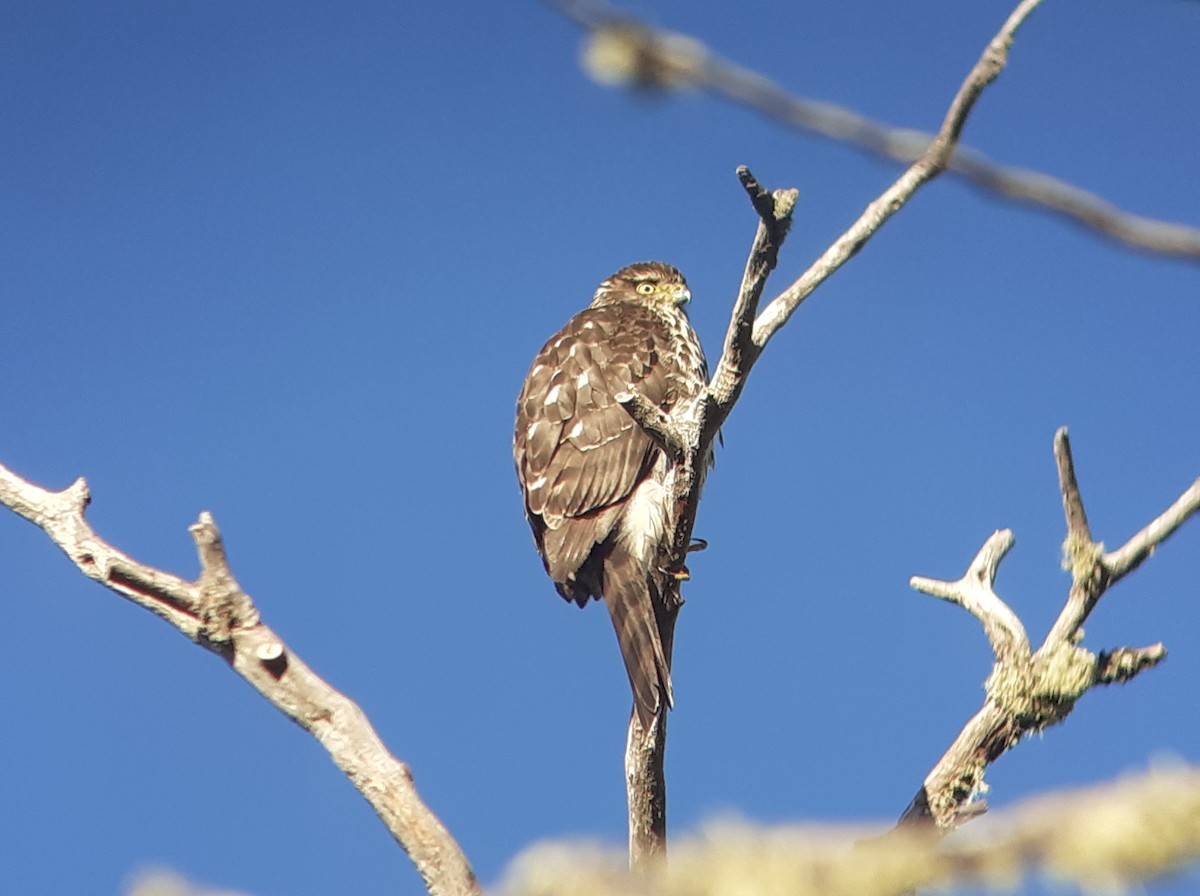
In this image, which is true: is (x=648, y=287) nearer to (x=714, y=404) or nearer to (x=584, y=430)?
(x=584, y=430)

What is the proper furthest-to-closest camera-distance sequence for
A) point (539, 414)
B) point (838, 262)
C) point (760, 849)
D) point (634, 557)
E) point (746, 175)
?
point (539, 414) → point (634, 557) → point (838, 262) → point (746, 175) → point (760, 849)

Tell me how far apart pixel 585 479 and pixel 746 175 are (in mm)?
2586

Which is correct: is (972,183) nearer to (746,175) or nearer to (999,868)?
(999,868)

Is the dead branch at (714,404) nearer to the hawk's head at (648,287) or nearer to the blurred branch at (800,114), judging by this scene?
the blurred branch at (800,114)

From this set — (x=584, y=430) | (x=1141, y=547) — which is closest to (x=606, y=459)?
(x=584, y=430)

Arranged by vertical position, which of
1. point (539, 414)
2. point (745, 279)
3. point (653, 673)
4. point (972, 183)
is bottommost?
point (972, 183)

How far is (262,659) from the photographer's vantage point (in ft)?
12.4

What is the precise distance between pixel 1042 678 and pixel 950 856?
3.11 meters

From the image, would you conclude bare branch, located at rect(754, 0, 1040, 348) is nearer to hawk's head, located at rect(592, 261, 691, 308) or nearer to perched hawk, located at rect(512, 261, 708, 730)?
perched hawk, located at rect(512, 261, 708, 730)

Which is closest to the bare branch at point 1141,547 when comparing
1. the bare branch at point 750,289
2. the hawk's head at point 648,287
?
the bare branch at point 750,289

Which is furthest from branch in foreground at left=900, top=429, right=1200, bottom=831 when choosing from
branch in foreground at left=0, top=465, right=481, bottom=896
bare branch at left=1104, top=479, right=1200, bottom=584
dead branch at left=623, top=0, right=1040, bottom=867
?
branch in foreground at left=0, top=465, right=481, bottom=896

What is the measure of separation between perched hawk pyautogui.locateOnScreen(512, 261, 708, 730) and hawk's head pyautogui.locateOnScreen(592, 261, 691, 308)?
36 centimetres

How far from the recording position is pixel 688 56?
1070 millimetres

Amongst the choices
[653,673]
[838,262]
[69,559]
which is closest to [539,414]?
[653,673]
